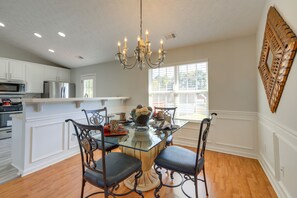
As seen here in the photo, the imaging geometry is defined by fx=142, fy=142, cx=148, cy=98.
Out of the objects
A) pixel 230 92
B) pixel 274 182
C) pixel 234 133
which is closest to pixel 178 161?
pixel 274 182

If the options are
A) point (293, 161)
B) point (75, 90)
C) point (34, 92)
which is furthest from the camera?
point (75, 90)

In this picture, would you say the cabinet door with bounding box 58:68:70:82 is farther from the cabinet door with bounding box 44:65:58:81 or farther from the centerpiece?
the centerpiece

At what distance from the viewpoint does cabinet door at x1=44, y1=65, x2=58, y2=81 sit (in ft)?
16.7

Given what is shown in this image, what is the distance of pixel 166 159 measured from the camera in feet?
5.35

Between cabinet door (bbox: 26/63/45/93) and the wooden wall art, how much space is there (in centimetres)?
613

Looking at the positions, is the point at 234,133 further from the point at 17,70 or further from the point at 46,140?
the point at 17,70

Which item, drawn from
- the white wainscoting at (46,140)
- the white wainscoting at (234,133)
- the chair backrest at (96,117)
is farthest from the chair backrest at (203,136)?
the white wainscoting at (46,140)

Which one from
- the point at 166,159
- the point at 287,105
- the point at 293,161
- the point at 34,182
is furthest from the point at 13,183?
the point at 287,105

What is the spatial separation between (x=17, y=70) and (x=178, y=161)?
17.7 feet

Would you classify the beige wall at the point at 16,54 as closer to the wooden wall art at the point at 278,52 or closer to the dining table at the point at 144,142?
the dining table at the point at 144,142

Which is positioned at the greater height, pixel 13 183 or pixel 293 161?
pixel 293 161

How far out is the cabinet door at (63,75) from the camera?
216 inches

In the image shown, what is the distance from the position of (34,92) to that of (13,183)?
3715 millimetres

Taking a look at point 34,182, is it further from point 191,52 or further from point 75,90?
point 75,90
